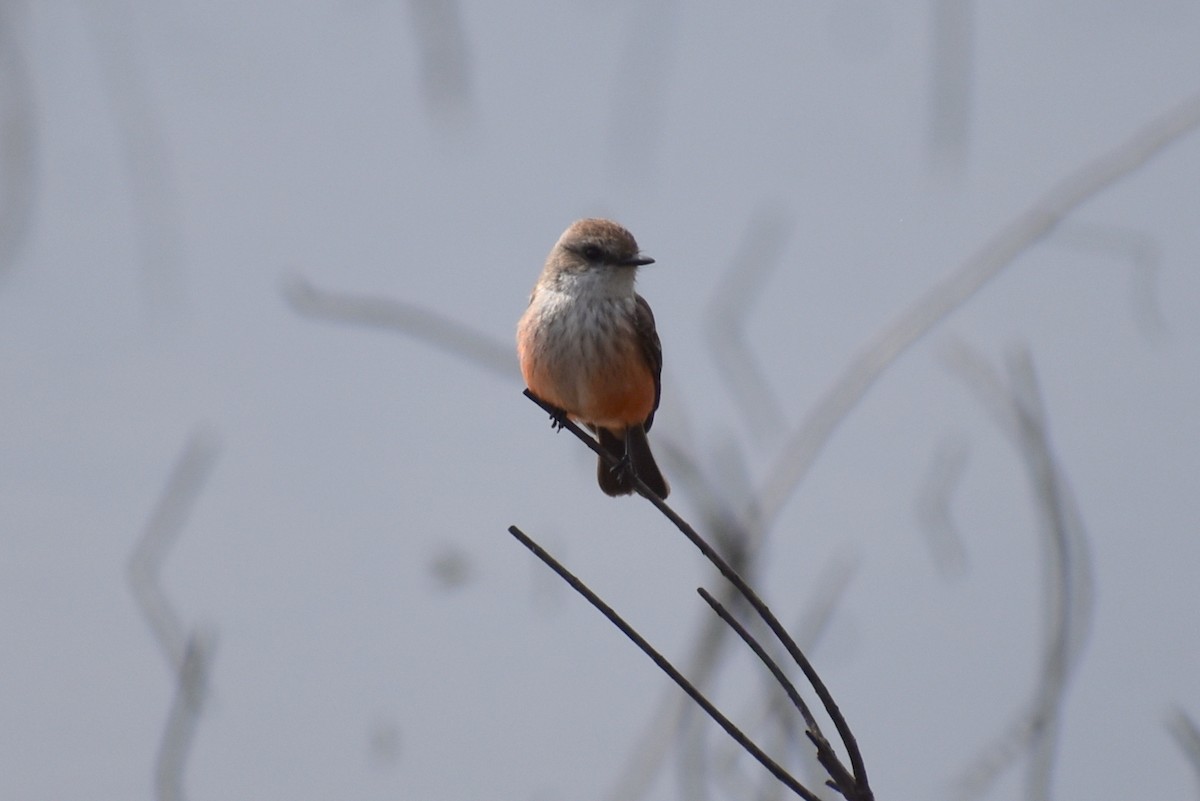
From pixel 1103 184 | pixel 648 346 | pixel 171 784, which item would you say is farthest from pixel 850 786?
pixel 648 346

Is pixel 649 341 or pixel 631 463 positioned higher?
pixel 649 341

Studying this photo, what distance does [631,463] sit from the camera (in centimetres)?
833

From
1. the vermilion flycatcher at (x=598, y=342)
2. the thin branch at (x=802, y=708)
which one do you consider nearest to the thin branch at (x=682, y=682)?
the thin branch at (x=802, y=708)

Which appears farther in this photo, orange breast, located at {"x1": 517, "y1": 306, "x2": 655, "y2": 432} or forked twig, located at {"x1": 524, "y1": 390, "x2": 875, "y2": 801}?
orange breast, located at {"x1": 517, "y1": 306, "x2": 655, "y2": 432}

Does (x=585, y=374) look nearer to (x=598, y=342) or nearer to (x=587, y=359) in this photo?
(x=587, y=359)

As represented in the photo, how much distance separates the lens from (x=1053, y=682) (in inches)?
137

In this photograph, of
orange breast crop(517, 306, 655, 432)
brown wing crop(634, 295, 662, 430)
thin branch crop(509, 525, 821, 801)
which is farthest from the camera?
brown wing crop(634, 295, 662, 430)

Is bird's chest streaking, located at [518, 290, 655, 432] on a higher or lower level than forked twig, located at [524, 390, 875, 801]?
lower

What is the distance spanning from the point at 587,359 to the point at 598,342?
0.13 m

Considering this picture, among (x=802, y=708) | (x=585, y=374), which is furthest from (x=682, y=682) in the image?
(x=585, y=374)

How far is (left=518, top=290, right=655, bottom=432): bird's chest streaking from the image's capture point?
25.4ft

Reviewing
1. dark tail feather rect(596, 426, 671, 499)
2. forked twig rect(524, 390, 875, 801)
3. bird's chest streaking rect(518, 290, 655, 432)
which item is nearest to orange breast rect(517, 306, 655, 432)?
bird's chest streaking rect(518, 290, 655, 432)

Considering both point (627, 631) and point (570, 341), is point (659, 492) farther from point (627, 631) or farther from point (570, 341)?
point (627, 631)

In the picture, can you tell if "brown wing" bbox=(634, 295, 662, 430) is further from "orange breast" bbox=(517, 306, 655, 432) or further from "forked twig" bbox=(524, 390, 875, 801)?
"forked twig" bbox=(524, 390, 875, 801)
